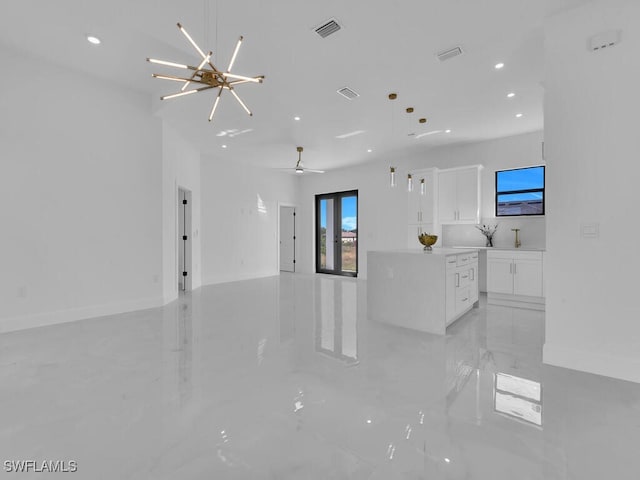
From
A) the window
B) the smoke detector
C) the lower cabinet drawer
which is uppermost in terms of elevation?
the smoke detector

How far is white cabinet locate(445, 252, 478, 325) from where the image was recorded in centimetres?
366

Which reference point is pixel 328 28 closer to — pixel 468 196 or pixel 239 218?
pixel 468 196

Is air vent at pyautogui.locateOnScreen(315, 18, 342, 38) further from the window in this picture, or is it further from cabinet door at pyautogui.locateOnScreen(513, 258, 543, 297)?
the window

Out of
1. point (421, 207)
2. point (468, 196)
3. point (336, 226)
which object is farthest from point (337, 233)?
point (468, 196)

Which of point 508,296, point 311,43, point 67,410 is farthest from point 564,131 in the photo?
point 67,410

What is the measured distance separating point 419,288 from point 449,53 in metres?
2.54

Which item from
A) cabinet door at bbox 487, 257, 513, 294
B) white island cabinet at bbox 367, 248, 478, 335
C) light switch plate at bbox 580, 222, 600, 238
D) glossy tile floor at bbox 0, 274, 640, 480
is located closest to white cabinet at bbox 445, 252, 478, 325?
white island cabinet at bbox 367, 248, 478, 335

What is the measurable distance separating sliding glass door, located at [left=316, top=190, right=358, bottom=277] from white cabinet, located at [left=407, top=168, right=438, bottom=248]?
6.19 ft

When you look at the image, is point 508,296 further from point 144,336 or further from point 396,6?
point 144,336

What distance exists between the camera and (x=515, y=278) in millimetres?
5000

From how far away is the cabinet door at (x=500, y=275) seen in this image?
5.06 meters

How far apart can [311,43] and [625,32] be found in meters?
2.55

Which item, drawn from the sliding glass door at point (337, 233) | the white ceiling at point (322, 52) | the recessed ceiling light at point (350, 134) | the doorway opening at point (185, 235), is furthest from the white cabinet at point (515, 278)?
the doorway opening at point (185, 235)

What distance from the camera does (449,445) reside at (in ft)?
5.39
